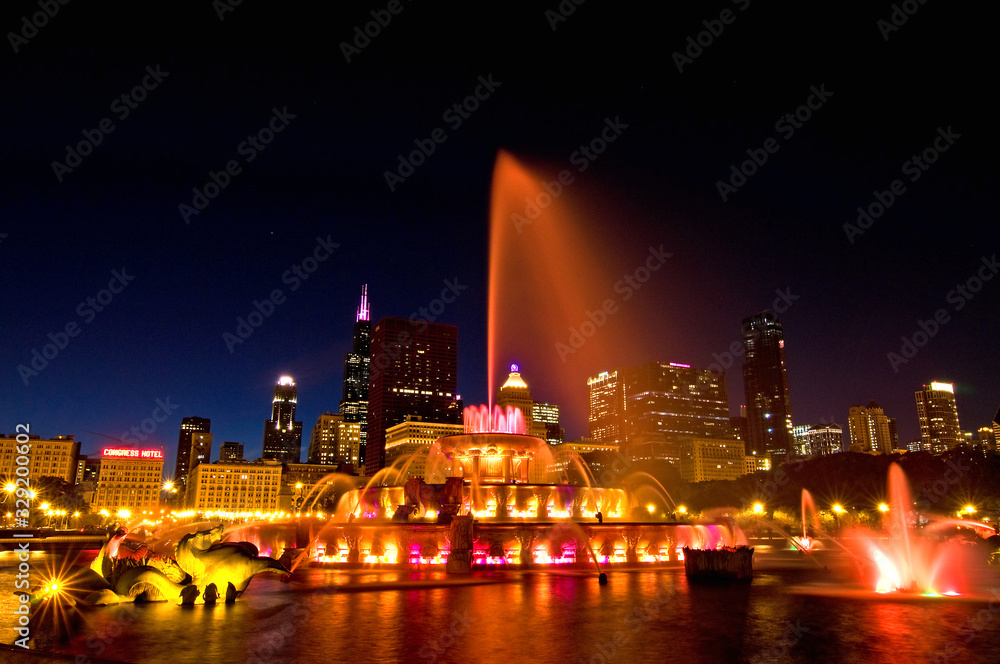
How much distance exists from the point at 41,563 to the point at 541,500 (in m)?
20.5

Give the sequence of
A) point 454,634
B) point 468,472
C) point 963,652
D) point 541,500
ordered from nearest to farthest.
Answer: point 963,652, point 454,634, point 541,500, point 468,472

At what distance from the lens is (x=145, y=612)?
1399 cm

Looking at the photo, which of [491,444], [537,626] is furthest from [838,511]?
[537,626]

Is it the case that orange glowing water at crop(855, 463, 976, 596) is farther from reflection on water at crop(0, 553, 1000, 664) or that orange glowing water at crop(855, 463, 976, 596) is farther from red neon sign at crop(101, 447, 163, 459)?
red neon sign at crop(101, 447, 163, 459)

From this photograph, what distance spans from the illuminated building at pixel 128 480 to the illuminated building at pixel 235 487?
43.1 feet

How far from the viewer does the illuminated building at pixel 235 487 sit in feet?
572

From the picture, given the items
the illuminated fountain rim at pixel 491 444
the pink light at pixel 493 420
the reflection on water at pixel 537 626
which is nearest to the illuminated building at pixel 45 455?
the pink light at pixel 493 420

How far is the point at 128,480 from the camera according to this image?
520ft

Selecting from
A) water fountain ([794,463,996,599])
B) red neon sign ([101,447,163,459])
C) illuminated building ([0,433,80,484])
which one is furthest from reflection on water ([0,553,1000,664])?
red neon sign ([101,447,163,459])

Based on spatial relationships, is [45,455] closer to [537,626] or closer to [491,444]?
[491,444]

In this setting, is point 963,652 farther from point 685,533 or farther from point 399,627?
point 685,533

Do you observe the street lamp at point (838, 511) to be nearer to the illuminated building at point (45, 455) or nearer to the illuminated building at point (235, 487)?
the illuminated building at point (45, 455)

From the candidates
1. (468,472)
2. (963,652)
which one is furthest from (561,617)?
(468,472)

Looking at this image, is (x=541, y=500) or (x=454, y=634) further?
(x=541, y=500)
